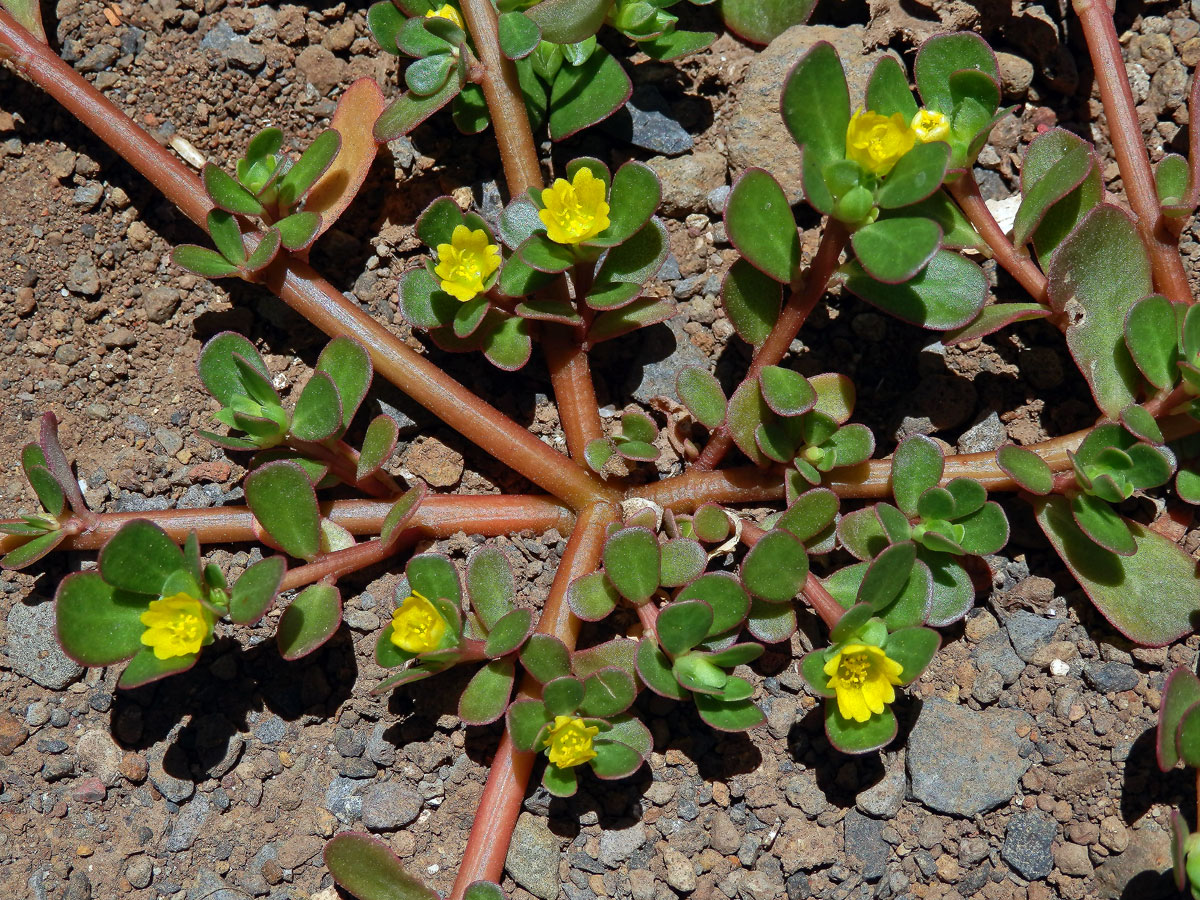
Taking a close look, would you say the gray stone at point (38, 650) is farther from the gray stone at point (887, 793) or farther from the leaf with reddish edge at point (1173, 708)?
the leaf with reddish edge at point (1173, 708)

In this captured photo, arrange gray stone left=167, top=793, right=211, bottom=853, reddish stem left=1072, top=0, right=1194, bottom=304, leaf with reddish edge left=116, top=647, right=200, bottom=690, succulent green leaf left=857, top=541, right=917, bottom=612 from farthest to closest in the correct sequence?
1. gray stone left=167, top=793, right=211, bottom=853
2. reddish stem left=1072, top=0, right=1194, bottom=304
3. leaf with reddish edge left=116, top=647, right=200, bottom=690
4. succulent green leaf left=857, top=541, right=917, bottom=612

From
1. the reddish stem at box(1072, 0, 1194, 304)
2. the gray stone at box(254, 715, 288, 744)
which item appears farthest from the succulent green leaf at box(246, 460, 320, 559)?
the reddish stem at box(1072, 0, 1194, 304)

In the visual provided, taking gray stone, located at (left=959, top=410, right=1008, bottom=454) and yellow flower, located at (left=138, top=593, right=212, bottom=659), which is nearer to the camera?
yellow flower, located at (left=138, top=593, right=212, bottom=659)

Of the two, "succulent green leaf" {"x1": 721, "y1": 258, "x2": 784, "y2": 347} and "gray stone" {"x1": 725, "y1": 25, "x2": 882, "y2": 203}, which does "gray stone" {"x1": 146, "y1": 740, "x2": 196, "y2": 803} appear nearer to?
"succulent green leaf" {"x1": 721, "y1": 258, "x2": 784, "y2": 347}

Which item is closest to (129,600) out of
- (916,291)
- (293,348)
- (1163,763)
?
(293,348)

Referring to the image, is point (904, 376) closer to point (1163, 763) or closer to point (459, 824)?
point (1163, 763)

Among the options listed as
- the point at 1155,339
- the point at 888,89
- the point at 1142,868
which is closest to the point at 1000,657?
the point at 1142,868
